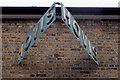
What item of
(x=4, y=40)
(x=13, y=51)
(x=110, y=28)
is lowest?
(x=13, y=51)

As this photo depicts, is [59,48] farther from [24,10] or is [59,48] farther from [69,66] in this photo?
[24,10]

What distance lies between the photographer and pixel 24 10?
10.3ft

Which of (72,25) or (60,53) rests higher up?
(72,25)

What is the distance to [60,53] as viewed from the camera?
10.8 ft

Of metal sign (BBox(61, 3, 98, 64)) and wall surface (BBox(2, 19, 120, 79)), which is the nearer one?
metal sign (BBox(61, 3, 98, 64))

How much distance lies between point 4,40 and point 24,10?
90 cm

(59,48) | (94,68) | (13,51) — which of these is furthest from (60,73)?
(13,51)

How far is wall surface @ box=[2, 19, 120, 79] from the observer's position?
10.7 ft

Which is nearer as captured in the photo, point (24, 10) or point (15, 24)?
point (24, 10)

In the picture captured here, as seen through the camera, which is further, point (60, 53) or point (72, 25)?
point (60, 53)

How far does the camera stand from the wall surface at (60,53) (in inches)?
128

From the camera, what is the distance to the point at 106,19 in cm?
341

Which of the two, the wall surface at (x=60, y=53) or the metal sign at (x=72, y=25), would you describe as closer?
the metal sign at (x=72, y=25)

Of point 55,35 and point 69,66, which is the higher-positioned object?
point 55,35
